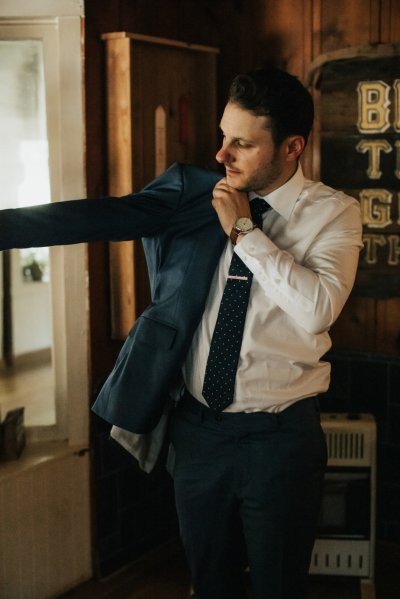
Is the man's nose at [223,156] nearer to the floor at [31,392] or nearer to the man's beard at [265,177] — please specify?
the man's beard at [265,177]

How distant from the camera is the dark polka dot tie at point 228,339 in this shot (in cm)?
182

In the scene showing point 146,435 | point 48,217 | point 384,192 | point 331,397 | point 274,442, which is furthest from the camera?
point 331,397

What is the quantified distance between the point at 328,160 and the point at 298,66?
1.46 feet

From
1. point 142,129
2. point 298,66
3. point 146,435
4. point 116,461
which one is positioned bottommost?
point 116,461

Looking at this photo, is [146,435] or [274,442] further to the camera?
[146,435]

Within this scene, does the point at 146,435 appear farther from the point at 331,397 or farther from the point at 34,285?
the point at 331,397

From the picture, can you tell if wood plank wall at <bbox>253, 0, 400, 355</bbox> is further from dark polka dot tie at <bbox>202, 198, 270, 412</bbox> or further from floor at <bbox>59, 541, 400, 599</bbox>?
dark polka dot tie at <bbox>202, 198, 270, 412</bbox>

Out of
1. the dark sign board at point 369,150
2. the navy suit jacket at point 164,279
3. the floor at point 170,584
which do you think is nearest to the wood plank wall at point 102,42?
the dark sign board at point 369,150

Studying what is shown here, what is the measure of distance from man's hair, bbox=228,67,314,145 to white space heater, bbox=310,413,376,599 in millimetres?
1473

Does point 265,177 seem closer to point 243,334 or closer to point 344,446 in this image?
point 243,334

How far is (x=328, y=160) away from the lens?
3.23 m

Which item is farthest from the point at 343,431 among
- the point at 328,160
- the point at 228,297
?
the point at 228,297

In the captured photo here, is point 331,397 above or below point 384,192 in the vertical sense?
below

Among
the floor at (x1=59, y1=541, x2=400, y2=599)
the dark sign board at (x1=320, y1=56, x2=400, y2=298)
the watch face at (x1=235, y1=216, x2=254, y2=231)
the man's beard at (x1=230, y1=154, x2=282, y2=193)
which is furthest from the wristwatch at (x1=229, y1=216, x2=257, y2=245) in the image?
the floor at (x1=59, y1=541, x2=400, y2=599)
